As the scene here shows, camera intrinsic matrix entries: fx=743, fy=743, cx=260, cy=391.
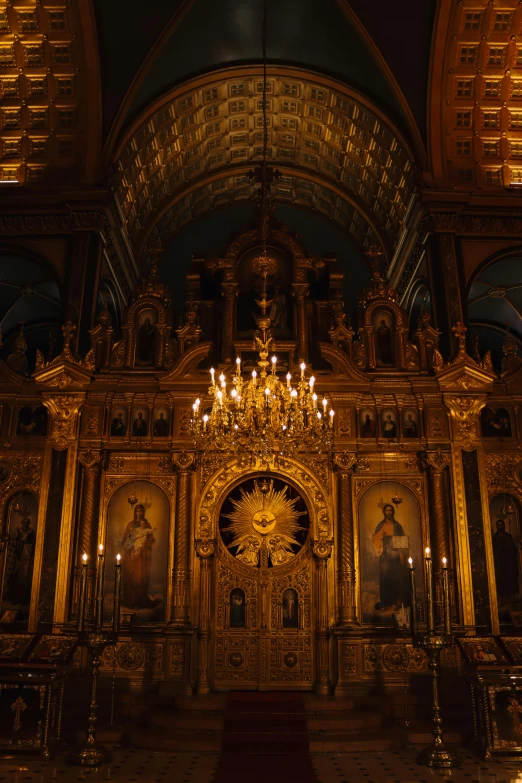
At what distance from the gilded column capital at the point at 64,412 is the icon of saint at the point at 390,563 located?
623cm

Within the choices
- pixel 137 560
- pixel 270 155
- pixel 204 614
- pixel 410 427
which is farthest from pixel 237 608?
pixel 270 155

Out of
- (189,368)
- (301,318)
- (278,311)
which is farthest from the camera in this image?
(278,311)

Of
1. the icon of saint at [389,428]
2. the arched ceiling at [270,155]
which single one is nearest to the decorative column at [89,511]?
the icon of saint at [389,428]

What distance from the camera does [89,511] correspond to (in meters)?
14.1

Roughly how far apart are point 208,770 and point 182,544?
4847 mm

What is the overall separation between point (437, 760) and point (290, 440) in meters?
4.70

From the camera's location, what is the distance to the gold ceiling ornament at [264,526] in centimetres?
1436

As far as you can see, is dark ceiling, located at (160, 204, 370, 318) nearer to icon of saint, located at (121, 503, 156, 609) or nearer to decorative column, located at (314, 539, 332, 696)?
icon of saint, located at (121, 503, 156, 609)

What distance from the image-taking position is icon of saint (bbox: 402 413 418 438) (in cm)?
1483

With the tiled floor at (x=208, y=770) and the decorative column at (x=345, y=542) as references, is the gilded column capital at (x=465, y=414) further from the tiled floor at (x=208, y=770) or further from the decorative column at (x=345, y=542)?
the tiled floor at (x=208, y=770)

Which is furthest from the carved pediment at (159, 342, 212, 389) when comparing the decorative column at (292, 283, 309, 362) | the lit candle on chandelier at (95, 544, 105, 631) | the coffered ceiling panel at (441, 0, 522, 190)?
the coffered ceiling panel at (441, 0, 522, 190)

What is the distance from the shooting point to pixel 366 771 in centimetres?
974

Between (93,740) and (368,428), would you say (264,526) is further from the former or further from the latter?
(93,740)

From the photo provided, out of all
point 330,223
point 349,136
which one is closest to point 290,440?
point 349,136
